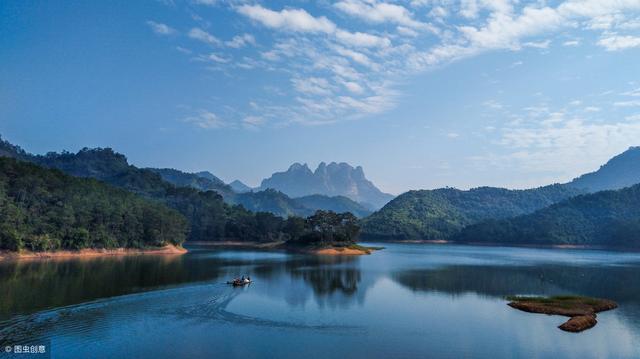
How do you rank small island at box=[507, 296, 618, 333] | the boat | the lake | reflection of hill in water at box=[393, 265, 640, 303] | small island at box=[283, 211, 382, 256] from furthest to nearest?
1. small island at box=[283, 211, 382, 256]
2. reflection of hill in water at box=[393, 265, 640, 303]
3. the boat
4. small island at box=[507, 296, 618, 333]
5. the lake

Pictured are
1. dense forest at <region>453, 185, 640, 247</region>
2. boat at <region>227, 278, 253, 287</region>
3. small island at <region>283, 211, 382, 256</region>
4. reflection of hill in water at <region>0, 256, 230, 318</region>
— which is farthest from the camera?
dense forest at <region>453, 185, 640, 247</region>

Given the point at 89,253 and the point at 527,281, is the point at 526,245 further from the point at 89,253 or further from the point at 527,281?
the point at 89,253

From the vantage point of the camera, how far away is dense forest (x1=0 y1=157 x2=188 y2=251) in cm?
7625

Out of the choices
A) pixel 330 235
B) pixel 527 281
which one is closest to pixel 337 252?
pixel 330 235

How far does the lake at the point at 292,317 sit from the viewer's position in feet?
89.9

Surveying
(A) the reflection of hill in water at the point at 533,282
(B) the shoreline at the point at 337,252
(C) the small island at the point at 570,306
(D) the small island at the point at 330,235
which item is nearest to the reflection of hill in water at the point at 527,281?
(A) the reflection of hill in water at the point at 533,282

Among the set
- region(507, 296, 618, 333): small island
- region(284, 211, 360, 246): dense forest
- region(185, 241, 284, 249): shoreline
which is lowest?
region(507, 296, 618, 333): small island

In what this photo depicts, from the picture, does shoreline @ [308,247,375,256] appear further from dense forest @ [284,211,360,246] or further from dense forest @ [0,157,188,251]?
dense forest @ [0,157,188,251]

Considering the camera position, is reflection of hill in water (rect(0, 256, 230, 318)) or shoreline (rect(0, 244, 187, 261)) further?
shoreline (rect(0, 244, 187, 261))

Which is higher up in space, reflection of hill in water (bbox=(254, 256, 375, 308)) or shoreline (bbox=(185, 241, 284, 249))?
shoreline (bbox=(185, 241, 284, 249))

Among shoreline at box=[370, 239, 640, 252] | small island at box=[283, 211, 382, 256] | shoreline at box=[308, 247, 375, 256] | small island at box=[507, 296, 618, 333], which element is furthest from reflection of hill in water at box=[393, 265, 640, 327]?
shoreline at box=[370, 239, 640, 252]

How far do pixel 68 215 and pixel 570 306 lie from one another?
80928 mm

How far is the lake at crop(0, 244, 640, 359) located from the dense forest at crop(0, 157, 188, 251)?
16008mm

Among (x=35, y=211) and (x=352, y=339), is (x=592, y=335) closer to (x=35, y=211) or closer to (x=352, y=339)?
(x=352, y=339)
